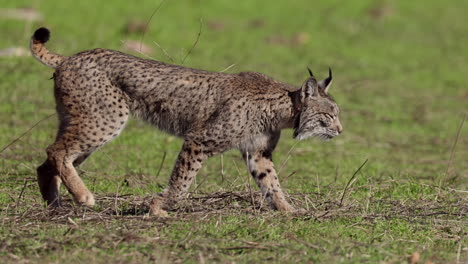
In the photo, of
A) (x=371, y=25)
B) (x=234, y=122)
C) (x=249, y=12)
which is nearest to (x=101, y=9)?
(x=249, y=12)

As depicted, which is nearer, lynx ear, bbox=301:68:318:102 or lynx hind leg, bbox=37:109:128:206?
lynx hind leg, bbox=37:109:128:206

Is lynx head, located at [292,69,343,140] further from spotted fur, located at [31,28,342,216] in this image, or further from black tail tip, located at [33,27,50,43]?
black tail tip, located at [33,27,50,43]

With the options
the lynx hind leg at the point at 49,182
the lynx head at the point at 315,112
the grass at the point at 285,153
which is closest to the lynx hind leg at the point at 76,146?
the lynx hind leg at the point at 49,182

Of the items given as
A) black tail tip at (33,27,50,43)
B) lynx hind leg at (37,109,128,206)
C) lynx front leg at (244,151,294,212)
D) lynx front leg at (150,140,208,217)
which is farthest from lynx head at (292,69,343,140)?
black tail tip at (33,27,50,43)

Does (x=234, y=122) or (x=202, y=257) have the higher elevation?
(x=234, y=122)

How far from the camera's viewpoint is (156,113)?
8.25 metres

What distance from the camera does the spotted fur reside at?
26.1 feet

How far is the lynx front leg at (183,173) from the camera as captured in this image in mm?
7848

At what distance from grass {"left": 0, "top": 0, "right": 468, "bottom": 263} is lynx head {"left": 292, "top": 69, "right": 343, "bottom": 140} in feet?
1.95

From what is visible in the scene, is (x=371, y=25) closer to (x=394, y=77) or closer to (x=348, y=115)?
(x=394, y=77)

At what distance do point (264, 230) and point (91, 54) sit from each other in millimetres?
2484

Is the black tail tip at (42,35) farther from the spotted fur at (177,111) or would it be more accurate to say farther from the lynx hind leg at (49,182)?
the lynx hind leg at (49,182)

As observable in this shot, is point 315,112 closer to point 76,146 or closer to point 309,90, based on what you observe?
point 309,90

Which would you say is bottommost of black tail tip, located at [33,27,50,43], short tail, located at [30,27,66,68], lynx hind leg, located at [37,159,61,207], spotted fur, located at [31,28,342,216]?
lynx hind leg, located at [37,159,61,207]
